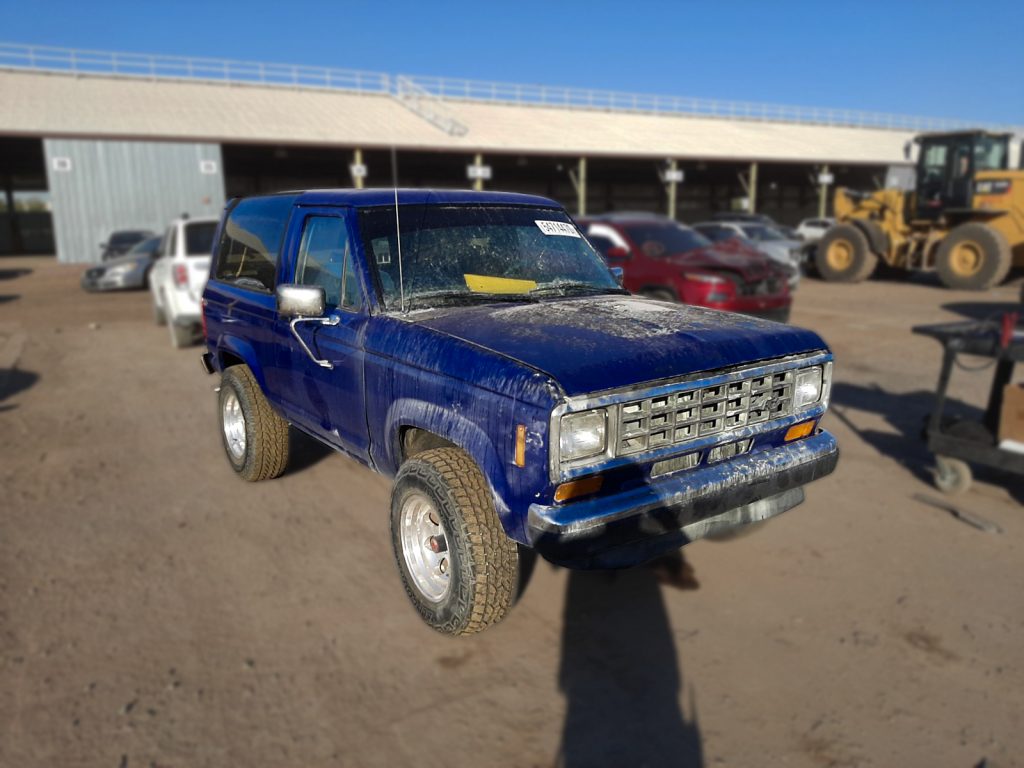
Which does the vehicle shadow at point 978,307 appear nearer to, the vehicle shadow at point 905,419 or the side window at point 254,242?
the vehicle shadow at point 905,419

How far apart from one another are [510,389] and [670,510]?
72cm

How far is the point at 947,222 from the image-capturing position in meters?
17.8

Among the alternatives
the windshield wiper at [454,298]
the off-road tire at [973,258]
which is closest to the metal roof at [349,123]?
the off-road tire at [973,258]

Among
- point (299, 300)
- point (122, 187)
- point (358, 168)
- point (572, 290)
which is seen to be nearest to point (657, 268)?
point (572, 290)

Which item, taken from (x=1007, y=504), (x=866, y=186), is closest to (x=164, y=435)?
(x=1007, y=504)

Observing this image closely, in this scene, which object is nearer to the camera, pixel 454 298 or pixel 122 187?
pixel 454 298

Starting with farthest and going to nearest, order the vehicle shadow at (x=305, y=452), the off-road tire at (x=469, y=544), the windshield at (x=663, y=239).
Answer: the windshield at (x=663, y=239), the vehicle shadow at (x=305, y=452), the off-road tire at (x=469, y=544)

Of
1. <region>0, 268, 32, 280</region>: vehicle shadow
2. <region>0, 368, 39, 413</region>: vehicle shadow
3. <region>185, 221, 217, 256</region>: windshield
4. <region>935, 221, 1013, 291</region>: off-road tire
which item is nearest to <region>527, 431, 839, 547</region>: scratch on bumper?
<region>0, 368, 39, 413</region>: vehicle shadow

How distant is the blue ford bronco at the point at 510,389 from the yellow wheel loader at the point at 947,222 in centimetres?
1640

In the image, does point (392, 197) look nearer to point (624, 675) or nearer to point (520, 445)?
point (520, 445)

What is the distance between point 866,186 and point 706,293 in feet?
135

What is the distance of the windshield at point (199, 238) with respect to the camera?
9.92 meters

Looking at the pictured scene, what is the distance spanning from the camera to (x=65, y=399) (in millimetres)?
8086

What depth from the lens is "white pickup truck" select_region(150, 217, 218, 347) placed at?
9.67 m
